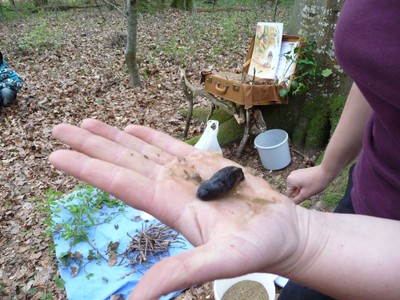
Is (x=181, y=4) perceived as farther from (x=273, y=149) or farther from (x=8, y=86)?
(x=273, y=149)

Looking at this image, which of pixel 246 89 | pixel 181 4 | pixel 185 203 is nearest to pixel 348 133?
pixel 185 203

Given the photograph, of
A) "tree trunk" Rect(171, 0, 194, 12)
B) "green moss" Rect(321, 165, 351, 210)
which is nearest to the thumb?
"green moss" Rect(321, 165, 351, 210)

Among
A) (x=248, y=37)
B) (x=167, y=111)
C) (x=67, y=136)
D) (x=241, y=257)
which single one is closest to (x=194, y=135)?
(x=167, y=111)

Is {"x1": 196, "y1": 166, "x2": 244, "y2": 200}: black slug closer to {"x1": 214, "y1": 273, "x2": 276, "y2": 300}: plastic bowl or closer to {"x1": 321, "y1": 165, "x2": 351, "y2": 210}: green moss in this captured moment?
{"x1": 214, "y1": 273, "x2": 276, "y2": 300}: plastic bowl

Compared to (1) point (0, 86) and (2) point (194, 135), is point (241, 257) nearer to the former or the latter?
(2) point (194, 135)

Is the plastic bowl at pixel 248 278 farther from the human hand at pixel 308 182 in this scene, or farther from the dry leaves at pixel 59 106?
the human hand at pixel 308 182

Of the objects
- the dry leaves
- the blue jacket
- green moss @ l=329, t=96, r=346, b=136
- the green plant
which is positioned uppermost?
the green plant
